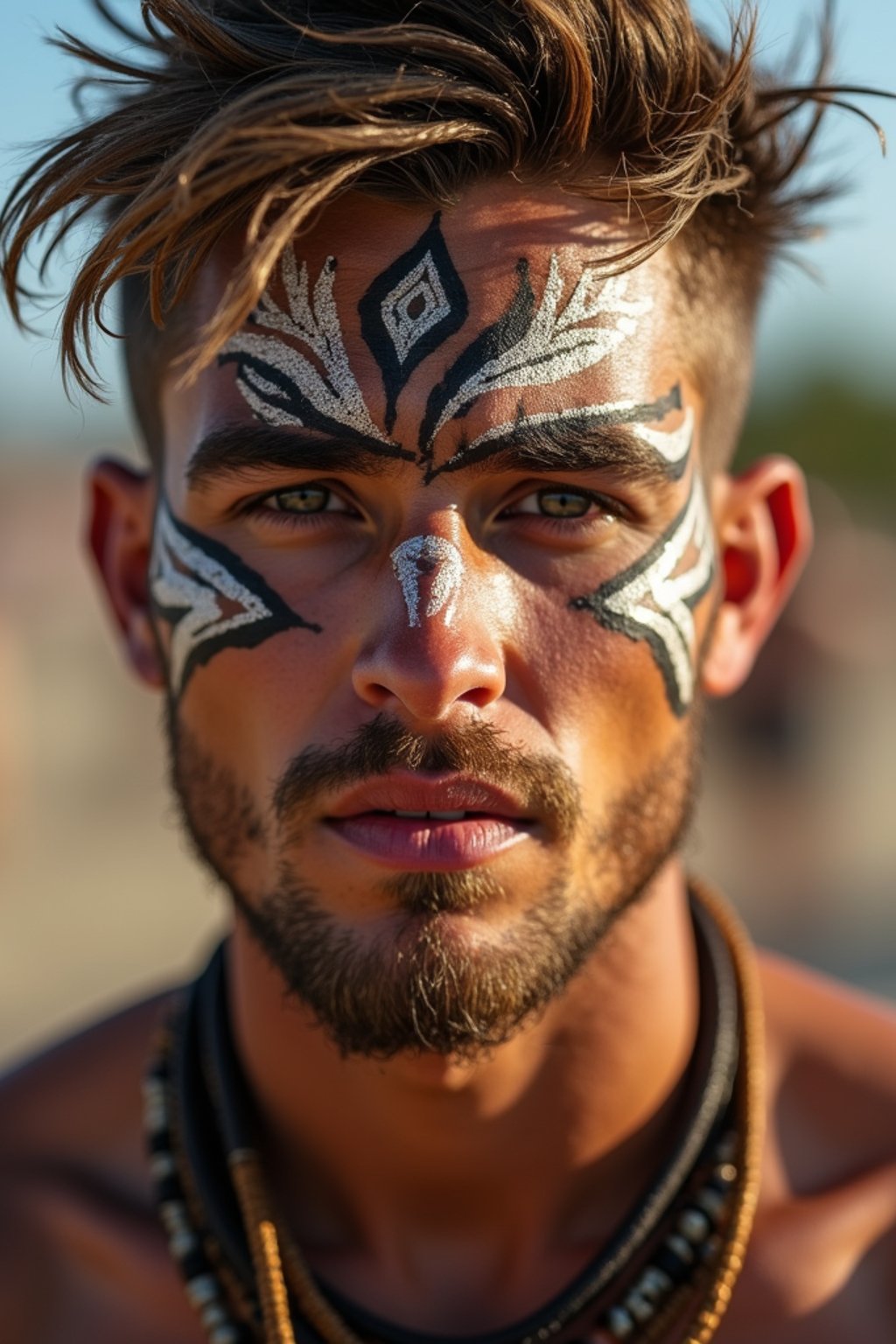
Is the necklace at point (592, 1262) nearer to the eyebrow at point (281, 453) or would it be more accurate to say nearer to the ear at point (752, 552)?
the ear at point (752, 552)

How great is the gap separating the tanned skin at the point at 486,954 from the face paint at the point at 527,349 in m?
0.03

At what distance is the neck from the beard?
17 centimetres

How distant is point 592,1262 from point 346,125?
6.65 feet

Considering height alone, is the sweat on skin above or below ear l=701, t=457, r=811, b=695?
above

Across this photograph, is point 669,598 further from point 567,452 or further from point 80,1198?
point 80,1198

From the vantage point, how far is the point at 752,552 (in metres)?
3.36

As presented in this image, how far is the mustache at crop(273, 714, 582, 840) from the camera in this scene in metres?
2.60

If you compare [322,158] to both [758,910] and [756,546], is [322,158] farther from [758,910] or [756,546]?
[758,910]

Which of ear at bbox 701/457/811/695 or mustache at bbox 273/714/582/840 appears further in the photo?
ear at bbox 701/457/811/695

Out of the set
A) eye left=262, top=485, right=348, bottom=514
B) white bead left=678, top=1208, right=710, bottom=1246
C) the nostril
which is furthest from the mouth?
white bead left=678, top=1208, right=710, bottom=1246

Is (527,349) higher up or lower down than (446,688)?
higher up

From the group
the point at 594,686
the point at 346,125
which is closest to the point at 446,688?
the point at 594,686

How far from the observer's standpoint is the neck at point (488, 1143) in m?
2.95

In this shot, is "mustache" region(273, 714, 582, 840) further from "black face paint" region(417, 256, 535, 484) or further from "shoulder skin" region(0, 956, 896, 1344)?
"shoulder skin" region(0, 956, 896, 1344)
